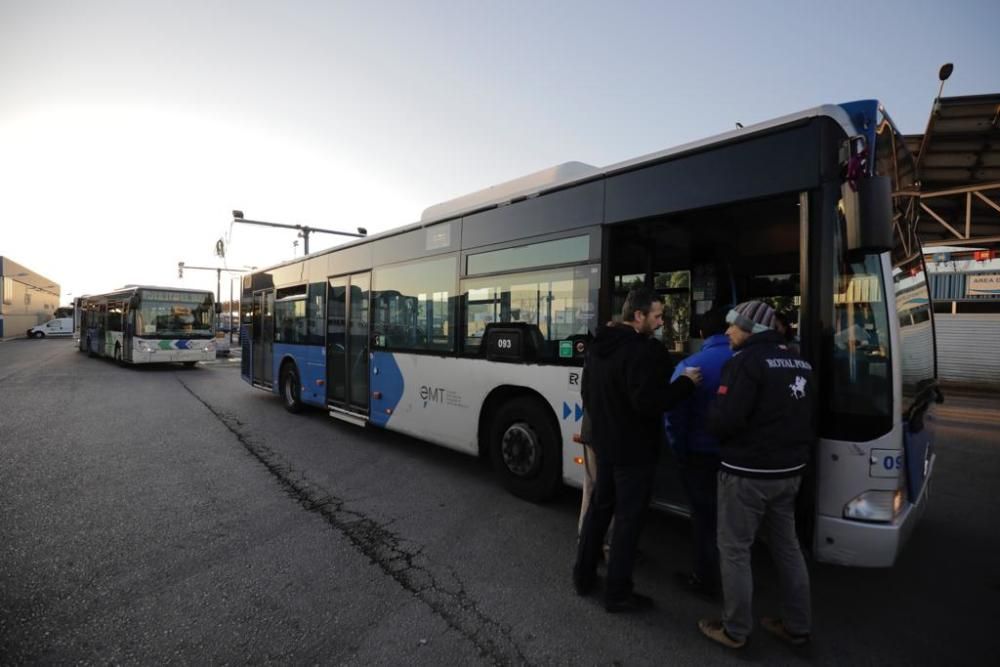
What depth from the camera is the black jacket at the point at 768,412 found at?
2389 millimetres

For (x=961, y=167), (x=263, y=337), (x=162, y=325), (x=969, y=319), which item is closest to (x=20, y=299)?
(x=162, y=325)

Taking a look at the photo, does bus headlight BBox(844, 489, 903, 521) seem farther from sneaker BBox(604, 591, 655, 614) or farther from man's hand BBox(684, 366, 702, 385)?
sneaker BBox(604, 591, 655, 614)

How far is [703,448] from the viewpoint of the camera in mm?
2941

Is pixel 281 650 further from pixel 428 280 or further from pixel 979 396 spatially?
pixel 979 396

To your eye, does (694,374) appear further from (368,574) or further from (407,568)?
(368,574)

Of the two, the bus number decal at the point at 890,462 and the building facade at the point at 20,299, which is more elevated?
the building facade at the point at 20,299

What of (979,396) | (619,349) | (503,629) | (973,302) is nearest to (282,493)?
(503,629)

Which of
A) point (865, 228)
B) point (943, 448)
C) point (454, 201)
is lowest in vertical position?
point (943, 448)

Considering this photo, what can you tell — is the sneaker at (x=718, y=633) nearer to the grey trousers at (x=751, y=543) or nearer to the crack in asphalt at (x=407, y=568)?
the grey trousers at (x=751, y=543)

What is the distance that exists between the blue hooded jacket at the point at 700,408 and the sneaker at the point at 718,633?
3.05 ft

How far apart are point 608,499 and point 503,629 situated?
0.97m

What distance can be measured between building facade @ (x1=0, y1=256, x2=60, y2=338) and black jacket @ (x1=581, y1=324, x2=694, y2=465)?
65.3 m

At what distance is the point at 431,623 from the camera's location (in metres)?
2.78

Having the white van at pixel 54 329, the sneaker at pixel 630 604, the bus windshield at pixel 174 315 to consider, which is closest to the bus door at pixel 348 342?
the sneaker at pixel 630 604
